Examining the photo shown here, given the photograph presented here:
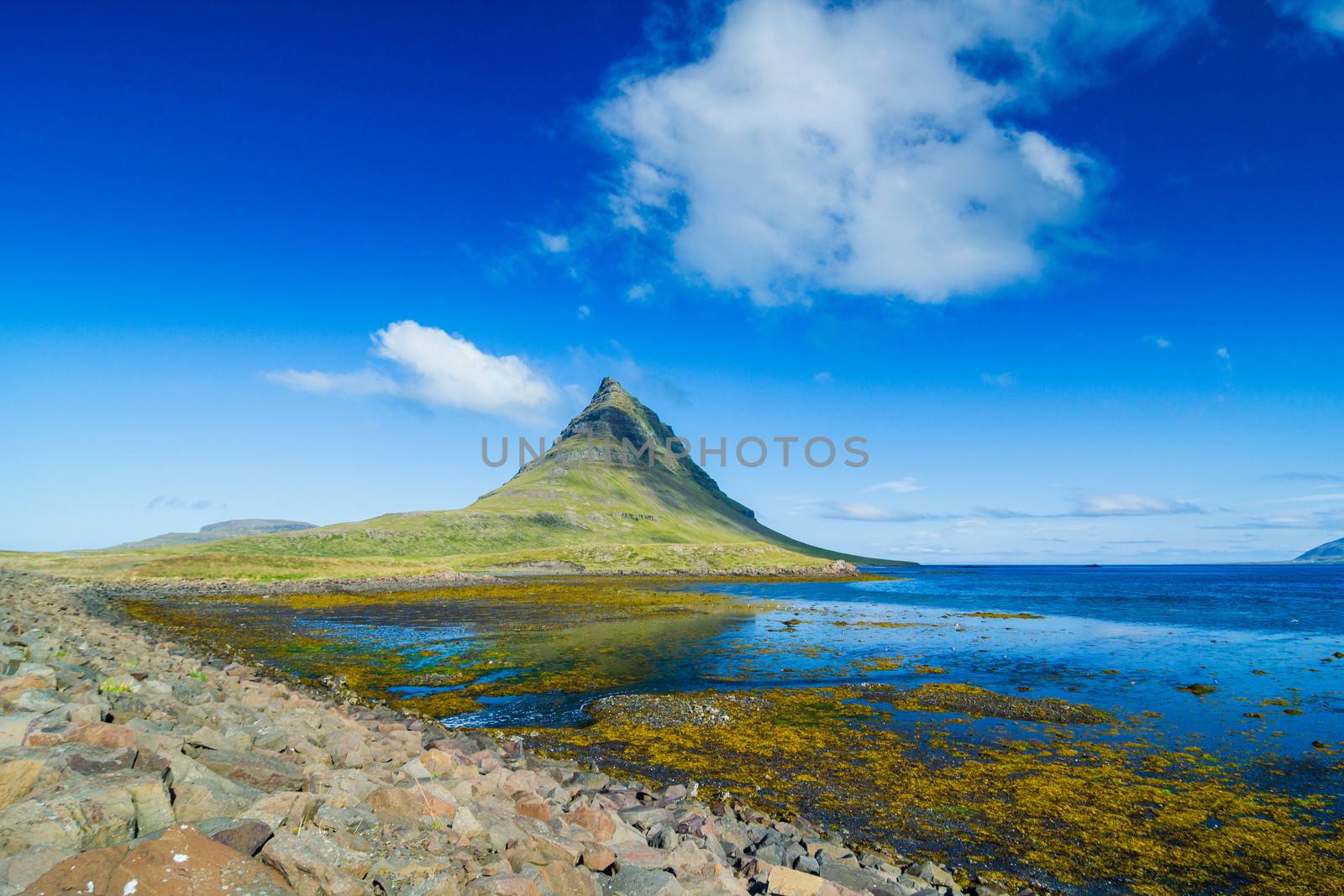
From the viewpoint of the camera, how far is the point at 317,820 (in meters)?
7.19

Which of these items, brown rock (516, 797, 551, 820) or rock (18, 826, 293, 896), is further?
brown rock (516, 797, 551, 820)

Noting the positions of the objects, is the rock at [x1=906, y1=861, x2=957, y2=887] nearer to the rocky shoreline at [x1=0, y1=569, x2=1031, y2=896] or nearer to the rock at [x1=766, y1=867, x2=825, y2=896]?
the rocky shoreline at [x1=0, y1=569, x2=1031, y2=896]

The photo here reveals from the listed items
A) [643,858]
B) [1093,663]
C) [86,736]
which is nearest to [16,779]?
[86,736]

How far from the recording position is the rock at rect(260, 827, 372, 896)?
5957mm

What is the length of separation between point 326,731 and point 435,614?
52.9 meters

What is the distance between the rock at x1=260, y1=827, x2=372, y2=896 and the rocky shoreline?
0.06ft

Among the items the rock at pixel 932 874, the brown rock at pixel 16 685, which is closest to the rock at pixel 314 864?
the brown rock at pixel 16 685

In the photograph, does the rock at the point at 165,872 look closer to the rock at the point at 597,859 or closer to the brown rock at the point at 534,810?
the rock at the point at 597,859

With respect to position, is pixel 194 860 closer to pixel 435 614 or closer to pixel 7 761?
pixel 7 761

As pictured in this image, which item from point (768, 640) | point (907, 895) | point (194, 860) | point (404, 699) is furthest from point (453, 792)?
point (768, 640)

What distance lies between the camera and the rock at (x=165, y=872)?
201 inches

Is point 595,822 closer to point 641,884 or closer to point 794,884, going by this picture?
point 641,884

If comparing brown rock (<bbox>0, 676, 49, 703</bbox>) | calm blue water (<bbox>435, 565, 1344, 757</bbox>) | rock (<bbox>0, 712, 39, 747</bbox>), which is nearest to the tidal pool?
calm blue water (<bbox>435, 565, 1344, 757</bbox>)

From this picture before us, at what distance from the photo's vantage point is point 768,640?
4634 cm
